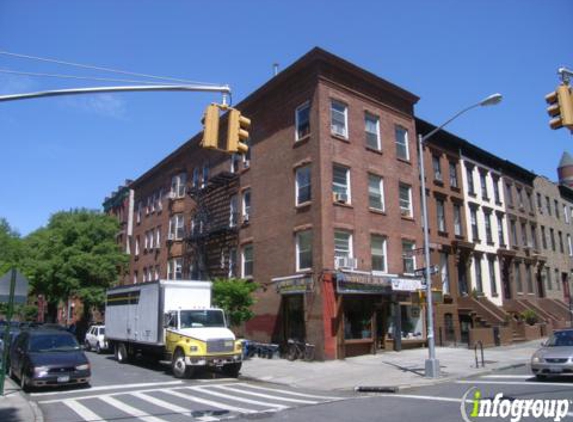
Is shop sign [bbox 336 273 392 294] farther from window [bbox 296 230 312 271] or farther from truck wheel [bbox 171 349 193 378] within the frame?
truck wheel [bbox 171 349 193 378]

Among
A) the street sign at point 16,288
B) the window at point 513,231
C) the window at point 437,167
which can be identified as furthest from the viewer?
the window at point 513,231

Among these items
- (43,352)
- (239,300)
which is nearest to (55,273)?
(239,300)

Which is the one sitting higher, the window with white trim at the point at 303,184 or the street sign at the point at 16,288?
the window with white trim at the point at 303,184

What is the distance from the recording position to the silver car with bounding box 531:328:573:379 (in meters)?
13.8

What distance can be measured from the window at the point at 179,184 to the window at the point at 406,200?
56.6 feet

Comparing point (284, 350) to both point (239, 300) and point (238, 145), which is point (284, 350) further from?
point (238, 145)

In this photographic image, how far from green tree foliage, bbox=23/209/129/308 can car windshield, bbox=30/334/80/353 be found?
830 inches

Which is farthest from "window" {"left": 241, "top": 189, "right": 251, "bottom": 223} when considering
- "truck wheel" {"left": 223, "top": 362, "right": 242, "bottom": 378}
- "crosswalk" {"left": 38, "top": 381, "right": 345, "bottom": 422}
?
"crosswalk" {"left": 38, "top": 381, "right": 345, "bottom": 422}

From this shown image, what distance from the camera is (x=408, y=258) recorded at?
27.0 meters

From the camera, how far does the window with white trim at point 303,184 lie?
2439cm

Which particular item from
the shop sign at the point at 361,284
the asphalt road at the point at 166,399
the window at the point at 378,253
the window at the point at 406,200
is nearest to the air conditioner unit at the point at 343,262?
the shop sign at the point at 361,284

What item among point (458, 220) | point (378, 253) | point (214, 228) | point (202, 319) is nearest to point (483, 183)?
point (458, 220)

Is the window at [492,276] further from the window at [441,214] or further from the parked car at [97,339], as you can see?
the parked car at [97,339]

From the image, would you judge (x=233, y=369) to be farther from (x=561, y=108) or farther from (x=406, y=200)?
(x=406, y=200)
